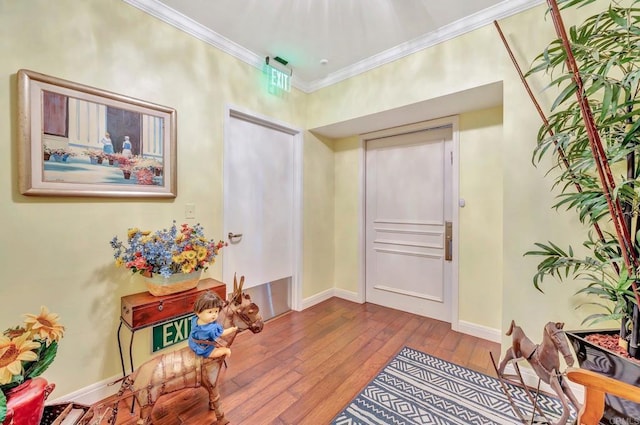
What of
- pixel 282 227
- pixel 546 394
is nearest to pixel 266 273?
pixel 282 227

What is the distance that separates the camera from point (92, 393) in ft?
5.55

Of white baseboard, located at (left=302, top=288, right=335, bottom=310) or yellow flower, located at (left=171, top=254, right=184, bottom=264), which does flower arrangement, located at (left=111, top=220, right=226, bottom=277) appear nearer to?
yellow flower, located at (left=171, top=254, right=184, bottom=264)

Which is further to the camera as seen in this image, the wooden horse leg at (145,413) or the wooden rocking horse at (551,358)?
the wooden horse leg at (145,413)

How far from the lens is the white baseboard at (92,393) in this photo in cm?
161

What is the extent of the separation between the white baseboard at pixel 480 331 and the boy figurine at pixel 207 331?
219 cm

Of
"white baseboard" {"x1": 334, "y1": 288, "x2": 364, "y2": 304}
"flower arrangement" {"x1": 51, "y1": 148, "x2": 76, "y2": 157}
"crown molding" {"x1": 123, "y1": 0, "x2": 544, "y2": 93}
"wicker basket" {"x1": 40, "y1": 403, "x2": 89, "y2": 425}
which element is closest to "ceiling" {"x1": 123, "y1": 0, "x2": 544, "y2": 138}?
"crown molding" {"x1": 123, "y1": 0, "x2": 544, "y2": 93}

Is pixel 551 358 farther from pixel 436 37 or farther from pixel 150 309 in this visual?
pixel 436 37

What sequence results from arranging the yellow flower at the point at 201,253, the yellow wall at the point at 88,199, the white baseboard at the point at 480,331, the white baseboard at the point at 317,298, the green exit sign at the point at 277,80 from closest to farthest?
the yellow wall at the point at 88,199
the yellow flower at the point at 201,253
the white baseboard at the point at 480,331
the green exit sign at the point at 277,80
the white baseboard at the point at 317,298

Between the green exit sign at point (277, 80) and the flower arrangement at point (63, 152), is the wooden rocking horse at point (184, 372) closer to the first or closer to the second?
the flower arrangement at point (63, 152)

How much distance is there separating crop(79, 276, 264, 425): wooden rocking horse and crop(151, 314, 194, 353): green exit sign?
455mm

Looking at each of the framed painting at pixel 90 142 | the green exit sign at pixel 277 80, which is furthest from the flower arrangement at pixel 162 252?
the green exit sign at pixel 277 80

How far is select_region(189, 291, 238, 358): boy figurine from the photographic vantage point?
4.89 feet

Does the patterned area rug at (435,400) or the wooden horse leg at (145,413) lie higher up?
the wooden horse leg at (145,413)

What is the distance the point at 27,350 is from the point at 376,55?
2.98 m
